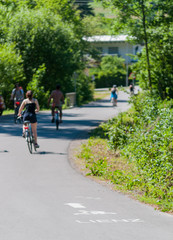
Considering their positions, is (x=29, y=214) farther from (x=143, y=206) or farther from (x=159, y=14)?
(x=159, y=14)

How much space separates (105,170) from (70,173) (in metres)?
0.77

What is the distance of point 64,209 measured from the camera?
7754 millimetres

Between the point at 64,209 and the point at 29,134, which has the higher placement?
the point at 29,134

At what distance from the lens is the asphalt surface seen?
633 cm

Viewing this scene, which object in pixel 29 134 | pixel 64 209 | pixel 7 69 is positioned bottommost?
pixel 64 209

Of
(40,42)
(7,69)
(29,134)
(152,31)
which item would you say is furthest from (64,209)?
(40,42)

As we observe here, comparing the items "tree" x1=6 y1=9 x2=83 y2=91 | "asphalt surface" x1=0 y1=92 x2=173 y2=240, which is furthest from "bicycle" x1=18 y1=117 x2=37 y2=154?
"tree" x1=6 y1=9 x2=83 y2=91

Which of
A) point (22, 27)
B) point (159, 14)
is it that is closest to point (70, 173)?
point (159, 14)

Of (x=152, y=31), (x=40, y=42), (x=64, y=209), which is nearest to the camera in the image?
(x=64, y=209)

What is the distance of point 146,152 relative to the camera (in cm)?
1068

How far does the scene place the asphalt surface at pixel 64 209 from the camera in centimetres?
633

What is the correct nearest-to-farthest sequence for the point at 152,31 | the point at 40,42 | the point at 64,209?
1. the point at 64,209
2. the point at 152,31
3. the point at 40,42

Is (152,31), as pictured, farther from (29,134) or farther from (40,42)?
(40,42)

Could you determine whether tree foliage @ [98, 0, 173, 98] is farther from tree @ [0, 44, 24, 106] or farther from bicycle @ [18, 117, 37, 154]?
tree @ [0, 44, 24, 106]
